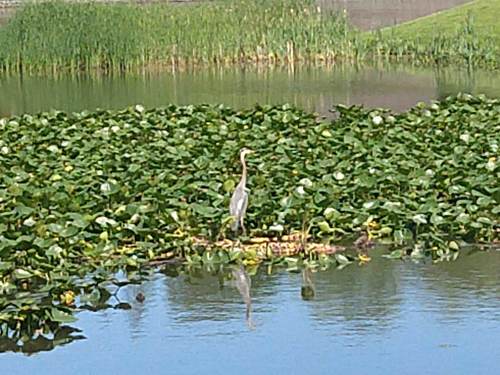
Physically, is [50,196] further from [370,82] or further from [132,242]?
[370,82]

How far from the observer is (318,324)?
556 centimetres

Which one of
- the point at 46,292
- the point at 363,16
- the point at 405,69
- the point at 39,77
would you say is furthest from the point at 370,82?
the point at 46,292

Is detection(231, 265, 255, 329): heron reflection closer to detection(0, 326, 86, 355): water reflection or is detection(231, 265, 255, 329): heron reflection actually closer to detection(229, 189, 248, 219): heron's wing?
detection(229, 189, 248, 219): heron's wing

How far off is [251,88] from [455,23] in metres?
5.74

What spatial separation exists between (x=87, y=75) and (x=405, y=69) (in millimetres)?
4163

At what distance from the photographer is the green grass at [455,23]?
19.1 meters

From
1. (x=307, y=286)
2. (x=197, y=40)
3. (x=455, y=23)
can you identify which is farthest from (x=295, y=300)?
(x=455, y=23)

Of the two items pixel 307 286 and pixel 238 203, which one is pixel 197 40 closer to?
pixel 238 203

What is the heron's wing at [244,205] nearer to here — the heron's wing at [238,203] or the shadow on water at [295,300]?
the heron's wing at [238,203]

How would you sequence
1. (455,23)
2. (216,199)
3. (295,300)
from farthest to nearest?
(455,23) → (216,199) → (295,300)

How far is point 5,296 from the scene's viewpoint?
579 cm

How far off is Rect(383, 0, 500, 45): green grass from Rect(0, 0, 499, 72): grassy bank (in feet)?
1.74

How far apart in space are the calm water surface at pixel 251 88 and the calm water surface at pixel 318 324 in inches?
265

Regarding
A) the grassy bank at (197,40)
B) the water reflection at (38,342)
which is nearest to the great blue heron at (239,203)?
the water reflection at (38,342)
